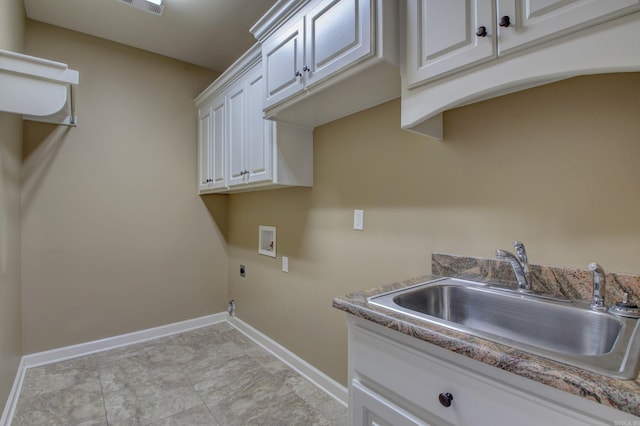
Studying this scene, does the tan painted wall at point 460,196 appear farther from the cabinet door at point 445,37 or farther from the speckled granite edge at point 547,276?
the cabinet door at point 445,37

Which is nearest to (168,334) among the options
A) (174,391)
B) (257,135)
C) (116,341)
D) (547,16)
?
(116,341)

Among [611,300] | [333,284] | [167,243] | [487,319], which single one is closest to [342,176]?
[333,284]

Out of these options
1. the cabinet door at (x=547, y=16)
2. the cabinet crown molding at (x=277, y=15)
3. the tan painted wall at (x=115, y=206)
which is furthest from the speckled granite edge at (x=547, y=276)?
the tan painted wall at (x=115, y=206)

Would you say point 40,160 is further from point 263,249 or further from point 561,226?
point 561,226

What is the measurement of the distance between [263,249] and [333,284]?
0.97m

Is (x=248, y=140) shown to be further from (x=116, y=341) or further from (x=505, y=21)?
(x=116, y=341)

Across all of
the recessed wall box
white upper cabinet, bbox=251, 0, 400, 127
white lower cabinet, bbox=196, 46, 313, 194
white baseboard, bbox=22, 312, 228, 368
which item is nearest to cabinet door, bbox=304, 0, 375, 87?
white upper cabinet, bbox=251, 0, 400, 127

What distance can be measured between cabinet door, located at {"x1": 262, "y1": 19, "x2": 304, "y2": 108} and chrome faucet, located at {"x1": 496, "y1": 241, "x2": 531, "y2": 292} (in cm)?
121

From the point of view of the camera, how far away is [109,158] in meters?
2.79

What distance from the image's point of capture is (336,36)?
1.41m

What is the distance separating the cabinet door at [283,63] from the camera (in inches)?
64.4

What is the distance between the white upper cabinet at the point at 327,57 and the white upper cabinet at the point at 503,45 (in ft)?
0.39

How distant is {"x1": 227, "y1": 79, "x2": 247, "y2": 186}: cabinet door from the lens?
241 cm

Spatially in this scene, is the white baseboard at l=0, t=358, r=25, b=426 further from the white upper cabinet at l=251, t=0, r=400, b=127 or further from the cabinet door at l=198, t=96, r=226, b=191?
the white upper cabinet at l=251, t=0, r=400, b=127
